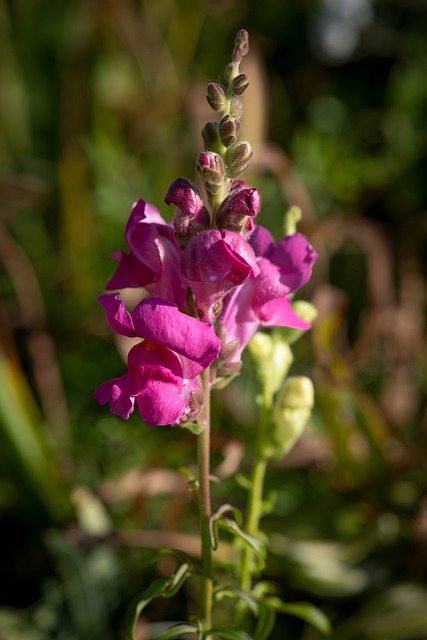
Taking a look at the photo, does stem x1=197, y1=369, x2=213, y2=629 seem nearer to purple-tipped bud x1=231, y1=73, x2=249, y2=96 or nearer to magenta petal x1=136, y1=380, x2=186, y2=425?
magenta petal x1=136, y1=380, x2=186, y2=425

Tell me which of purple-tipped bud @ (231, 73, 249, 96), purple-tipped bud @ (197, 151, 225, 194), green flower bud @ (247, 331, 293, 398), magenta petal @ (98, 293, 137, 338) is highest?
purple-tipped bud @ (231, 73, 249, 96)

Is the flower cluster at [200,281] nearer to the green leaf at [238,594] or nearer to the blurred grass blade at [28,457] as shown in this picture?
the green leaf at [238,594]

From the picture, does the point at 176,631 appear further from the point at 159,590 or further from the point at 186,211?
the point at 186,211

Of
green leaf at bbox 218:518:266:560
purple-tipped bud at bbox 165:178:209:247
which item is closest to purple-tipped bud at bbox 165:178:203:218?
purple-tipped bud at bbox 165:178:209:247

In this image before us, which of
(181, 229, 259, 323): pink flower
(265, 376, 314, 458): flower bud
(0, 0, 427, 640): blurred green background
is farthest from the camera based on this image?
(0, 0, 427, 640): blurred green background

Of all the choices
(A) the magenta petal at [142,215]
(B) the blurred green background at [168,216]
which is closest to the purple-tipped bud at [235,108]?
(A) the magenta petal at [142,215]

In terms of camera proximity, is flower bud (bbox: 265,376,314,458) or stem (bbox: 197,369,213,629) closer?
stem (bbox: 197,369,213,629)

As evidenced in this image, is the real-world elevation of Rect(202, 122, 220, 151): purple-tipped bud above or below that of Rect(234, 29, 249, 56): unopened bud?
below
